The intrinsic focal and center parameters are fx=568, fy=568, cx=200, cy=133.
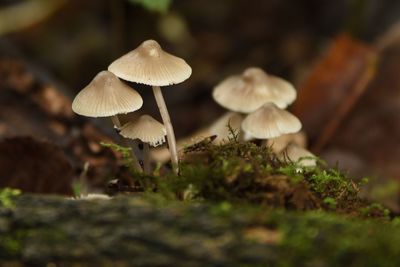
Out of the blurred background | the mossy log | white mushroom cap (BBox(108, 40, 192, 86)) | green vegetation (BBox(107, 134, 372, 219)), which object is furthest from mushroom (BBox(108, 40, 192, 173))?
the blurred background

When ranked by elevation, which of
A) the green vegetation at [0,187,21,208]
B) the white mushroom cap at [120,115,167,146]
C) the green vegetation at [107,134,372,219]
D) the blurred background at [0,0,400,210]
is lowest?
the green vegetation at [0,187,21,208]

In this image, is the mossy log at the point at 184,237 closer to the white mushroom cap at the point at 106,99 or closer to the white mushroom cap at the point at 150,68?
the white mushroom cap at the point at 106,99

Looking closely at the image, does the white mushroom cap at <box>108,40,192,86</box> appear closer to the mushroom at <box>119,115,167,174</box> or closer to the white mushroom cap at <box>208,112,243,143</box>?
the mushroom at <box>119,115,167,174</box>

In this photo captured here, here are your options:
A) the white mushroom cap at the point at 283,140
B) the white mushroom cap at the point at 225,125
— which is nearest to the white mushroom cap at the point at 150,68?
the white mushroom cap at the point at 225,125

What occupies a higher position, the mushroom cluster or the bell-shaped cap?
the bell-shaped cap

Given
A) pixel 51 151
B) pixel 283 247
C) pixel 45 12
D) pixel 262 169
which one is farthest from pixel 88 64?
pixel 283 247

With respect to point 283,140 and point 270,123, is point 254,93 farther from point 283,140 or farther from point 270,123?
point 283,140

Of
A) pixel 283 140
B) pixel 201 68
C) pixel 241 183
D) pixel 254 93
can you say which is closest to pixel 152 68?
pixel 241 183
